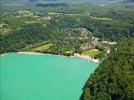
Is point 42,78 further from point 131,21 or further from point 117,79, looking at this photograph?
point 131,21

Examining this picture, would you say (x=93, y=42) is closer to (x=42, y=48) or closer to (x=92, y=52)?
(x=92, y=52)

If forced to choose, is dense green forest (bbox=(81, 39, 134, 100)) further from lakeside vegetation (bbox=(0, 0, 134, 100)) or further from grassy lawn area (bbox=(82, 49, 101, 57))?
grassy lawn area (bbox=(82, 49, 101, 57))

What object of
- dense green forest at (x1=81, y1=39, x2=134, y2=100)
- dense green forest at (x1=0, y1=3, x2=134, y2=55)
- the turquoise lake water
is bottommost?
dense green forest at (x1=0, y1=3, x2=134, y2=55)

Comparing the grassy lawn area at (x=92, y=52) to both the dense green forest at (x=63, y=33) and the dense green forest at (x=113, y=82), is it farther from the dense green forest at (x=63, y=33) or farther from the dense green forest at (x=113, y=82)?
the dense green forest at (x=113, y=82)

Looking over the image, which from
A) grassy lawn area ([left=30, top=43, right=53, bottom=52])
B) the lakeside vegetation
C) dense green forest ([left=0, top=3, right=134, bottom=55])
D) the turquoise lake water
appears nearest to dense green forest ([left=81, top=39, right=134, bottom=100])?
the lakeside vegetation

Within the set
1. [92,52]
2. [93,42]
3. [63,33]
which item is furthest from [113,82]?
[63,33]
